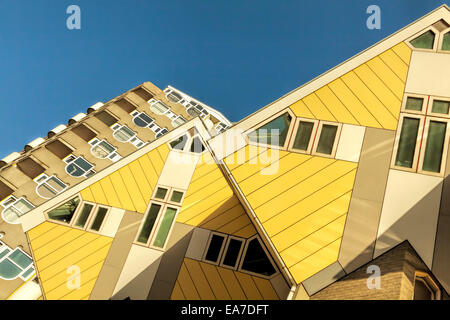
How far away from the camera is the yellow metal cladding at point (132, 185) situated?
14305 mm

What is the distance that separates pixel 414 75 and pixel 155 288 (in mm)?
12602

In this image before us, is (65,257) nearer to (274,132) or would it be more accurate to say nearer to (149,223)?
(149,223)

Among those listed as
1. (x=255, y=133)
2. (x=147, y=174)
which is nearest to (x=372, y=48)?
(x=255, y=133)

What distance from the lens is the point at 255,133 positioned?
37.5ft

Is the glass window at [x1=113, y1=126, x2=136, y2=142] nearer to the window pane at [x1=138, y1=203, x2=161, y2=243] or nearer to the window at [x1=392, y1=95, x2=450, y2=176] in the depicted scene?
the window pane at [x1=138, y1=203, x2=161, y2=243]

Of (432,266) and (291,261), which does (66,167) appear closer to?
(291,261)

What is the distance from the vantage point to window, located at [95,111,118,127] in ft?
107

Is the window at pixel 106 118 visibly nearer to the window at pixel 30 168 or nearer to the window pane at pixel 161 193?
the window at pixel 30 168

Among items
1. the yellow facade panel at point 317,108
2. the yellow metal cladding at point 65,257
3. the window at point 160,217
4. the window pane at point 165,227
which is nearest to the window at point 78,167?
the yellow metal cladding at point 65,257

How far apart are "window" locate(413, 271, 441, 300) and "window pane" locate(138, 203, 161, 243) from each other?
993cm

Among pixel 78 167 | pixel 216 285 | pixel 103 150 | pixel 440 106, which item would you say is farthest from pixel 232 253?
pixel 103 150

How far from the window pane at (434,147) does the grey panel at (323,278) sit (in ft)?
13.8

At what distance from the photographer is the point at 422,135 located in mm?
9867

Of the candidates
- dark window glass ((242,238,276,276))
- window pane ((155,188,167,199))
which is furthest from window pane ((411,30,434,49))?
window pane ((155,188,167,199))
